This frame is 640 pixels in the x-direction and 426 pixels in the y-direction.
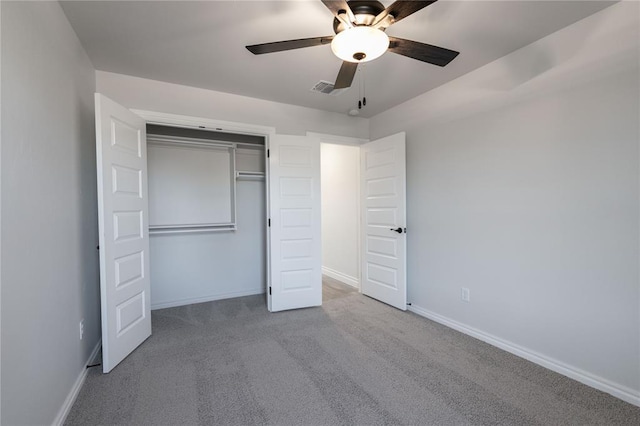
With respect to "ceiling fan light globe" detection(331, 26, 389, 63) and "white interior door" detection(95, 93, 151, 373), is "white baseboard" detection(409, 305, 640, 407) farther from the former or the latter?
"white interior door" detection(95, 93, 151, 373)

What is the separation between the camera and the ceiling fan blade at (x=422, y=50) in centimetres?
170

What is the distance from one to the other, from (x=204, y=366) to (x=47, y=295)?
121 cm

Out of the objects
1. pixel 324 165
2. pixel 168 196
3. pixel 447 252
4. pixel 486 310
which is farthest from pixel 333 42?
pixel 324 165

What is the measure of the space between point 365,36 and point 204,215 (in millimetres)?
3031

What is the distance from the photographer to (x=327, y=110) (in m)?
3.91

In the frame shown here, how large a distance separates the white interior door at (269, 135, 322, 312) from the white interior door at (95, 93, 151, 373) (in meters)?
1.34

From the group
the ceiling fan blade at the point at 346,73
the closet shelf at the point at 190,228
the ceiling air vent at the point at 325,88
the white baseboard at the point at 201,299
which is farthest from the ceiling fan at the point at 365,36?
the white baseboard at the point at 201,299

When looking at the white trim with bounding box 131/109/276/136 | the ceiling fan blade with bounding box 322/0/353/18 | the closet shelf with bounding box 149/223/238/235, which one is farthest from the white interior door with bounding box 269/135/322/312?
the ceiling fan blade with bounding box 322/0/353/18

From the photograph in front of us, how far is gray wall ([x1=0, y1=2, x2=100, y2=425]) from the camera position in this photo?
4.11 ft

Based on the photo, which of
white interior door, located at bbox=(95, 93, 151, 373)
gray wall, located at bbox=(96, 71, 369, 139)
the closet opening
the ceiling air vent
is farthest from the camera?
the closet opening

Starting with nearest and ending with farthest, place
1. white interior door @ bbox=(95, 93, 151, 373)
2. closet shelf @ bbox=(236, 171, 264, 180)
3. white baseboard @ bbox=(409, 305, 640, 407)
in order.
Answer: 1. white baseboard @ bbox=(409, 305, 640, 407)
2. white interior door @ bbox=(95, 93, 151, 373)
3. closet shelf @ bbox=(236, 171, 264, 180)

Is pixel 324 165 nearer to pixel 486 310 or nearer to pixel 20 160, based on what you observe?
pixel 486 310

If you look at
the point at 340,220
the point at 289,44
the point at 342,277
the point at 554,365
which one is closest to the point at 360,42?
the point at 289,44

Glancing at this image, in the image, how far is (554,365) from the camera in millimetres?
2219
